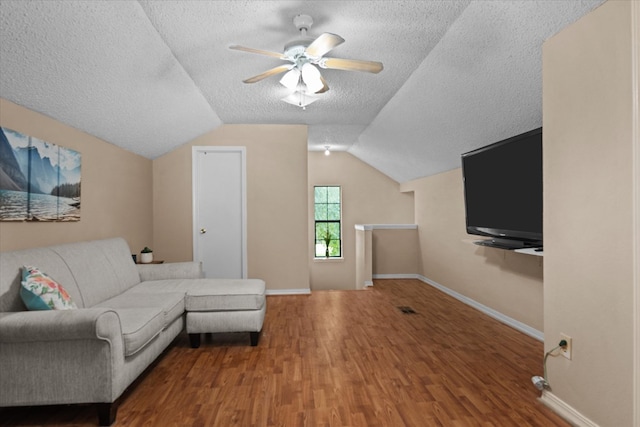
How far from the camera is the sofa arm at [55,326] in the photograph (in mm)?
1897

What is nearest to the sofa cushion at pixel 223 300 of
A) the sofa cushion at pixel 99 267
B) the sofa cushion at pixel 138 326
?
the sofa cushion at pixel 138 326

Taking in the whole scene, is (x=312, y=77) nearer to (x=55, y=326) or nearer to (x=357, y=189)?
(x=55, y=326)

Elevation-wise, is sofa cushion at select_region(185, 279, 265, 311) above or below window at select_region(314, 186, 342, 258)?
below

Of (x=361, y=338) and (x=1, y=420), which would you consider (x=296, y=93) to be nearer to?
(x=361, y=338)

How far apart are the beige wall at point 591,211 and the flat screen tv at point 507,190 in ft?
2.75

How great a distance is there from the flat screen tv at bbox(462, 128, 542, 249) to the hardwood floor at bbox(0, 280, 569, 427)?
0.97 meters

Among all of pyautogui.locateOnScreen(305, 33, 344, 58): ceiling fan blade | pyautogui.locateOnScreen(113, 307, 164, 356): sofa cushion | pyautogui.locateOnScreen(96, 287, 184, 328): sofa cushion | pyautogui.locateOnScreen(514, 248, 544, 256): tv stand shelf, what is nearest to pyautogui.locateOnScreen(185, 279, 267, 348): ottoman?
pyautogui.locateOnScreen(96, 287, 184, 328): sofa cushion

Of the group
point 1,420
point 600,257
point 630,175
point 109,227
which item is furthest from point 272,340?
point 630,175

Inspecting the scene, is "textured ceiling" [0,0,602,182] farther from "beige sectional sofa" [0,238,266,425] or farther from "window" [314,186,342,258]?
"window" [314,186,342,258]

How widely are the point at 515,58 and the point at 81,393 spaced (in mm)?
3436

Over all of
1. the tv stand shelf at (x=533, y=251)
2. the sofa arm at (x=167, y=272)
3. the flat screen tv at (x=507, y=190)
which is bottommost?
the sofa arm at (x=167, y=272)

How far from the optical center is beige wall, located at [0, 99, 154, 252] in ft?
8.79

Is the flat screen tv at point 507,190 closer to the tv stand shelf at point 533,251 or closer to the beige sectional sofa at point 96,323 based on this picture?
the tv stand shelf at point 533,251

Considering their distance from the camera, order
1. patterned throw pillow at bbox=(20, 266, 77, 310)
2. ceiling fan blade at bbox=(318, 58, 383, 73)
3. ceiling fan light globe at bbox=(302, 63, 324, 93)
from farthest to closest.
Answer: ceiling fan light globe at bbox=(302, 63, 324, 93) < ceiling fan blade at bbox=(318, 58, 383, 73) < patterned throw pillow at bbox=(20, 266, 77, 310)
